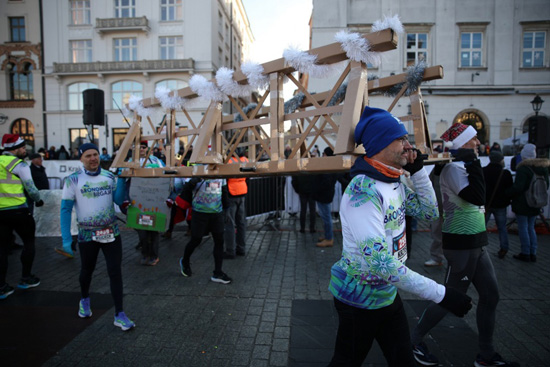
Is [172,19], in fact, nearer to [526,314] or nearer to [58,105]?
[58,105]

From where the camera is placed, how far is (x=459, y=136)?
10.6 feet

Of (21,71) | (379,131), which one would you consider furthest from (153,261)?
(21,71)

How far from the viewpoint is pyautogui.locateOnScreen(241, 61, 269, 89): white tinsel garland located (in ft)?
11.3

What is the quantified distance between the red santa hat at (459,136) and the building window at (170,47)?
31420mm

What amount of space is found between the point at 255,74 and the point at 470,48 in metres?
23.6

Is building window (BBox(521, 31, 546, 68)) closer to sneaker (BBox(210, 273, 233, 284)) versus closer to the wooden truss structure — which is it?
the wooden truss structure

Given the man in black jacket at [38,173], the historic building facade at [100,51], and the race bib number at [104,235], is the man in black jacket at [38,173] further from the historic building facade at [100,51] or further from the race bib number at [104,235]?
the historic building facade at [100,51]

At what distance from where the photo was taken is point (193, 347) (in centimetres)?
349

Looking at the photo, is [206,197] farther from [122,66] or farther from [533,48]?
[122,66]

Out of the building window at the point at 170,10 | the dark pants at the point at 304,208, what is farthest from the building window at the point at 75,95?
the dark pants at the point at 304,208

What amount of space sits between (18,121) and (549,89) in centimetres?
4127

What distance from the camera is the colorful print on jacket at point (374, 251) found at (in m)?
1.89

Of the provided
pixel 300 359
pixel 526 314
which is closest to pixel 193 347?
pixel 300 359

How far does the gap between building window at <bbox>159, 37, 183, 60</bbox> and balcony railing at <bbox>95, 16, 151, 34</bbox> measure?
1.77 meters
